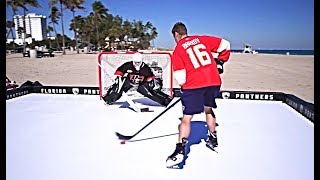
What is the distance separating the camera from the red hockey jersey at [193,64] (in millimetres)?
2693

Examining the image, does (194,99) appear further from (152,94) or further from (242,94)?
(242,94)

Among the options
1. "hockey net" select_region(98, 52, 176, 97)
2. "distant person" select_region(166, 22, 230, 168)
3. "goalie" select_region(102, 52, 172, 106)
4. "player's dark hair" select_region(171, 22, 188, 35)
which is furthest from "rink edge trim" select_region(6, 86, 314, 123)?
"player's dark hair" select_region(171, 22, 188, 35)

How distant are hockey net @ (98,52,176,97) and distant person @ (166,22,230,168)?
3350mm

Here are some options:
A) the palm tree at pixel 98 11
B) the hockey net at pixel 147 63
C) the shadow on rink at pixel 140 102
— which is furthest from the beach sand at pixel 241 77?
the palm tree at pixel 98 11

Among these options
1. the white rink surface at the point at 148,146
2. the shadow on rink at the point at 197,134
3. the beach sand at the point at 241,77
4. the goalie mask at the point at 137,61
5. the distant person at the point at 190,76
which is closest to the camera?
the white rink surface at the point at 148,146

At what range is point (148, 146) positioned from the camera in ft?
10.9

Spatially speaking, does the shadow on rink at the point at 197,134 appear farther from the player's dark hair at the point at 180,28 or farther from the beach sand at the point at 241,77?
the beach sand at the point at 241,77

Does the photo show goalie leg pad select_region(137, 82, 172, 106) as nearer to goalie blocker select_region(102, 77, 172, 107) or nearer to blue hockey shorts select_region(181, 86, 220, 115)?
goalie blocker select_region(102, 77, 172, 107)

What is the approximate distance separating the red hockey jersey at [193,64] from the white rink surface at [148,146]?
2.70 ft

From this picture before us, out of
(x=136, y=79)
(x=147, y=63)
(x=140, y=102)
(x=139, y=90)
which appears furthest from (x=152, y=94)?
(x=147, y=63)

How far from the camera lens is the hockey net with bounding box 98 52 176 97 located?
622cm

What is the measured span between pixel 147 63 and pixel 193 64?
3.70 m

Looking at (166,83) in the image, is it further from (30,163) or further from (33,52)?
(33,52)

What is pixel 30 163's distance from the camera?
2820 mm
